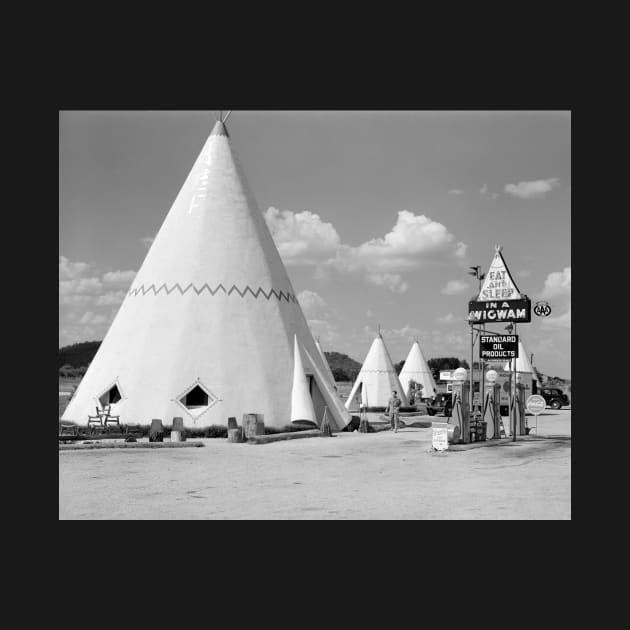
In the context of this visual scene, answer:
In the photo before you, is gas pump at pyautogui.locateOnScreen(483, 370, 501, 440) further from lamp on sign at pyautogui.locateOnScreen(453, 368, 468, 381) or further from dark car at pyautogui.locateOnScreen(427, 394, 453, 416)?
dark car at pyautogui.locateOnScreen(427, 394, 453, 416)

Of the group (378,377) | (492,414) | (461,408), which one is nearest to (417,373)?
(378,377)

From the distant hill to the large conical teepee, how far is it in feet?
0.96

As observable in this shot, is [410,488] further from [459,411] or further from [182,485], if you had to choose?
[459,411]

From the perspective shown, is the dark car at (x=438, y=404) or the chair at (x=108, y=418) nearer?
the chair at (x=108, y=418)

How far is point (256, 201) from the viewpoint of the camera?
1942cm

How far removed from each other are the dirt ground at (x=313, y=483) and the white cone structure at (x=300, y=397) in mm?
1804

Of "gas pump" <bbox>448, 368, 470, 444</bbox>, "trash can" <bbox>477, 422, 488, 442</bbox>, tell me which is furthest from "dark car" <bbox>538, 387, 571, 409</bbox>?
"gas pump" <bbox>448, 368, 470, 444</bbox>

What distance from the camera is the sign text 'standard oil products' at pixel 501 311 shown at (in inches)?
635

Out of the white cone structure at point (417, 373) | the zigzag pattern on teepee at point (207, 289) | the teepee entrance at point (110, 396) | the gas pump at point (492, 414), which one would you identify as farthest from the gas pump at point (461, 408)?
the white cone structure at point (417, 373)

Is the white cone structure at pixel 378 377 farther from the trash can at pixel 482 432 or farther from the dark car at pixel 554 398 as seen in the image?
the trash can at pixel 482 432

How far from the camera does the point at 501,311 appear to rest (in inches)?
646

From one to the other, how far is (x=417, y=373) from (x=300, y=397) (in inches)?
808

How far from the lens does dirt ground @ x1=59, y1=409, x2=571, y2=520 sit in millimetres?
9070

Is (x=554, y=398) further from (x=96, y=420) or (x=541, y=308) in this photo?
(x=96, y=420)
